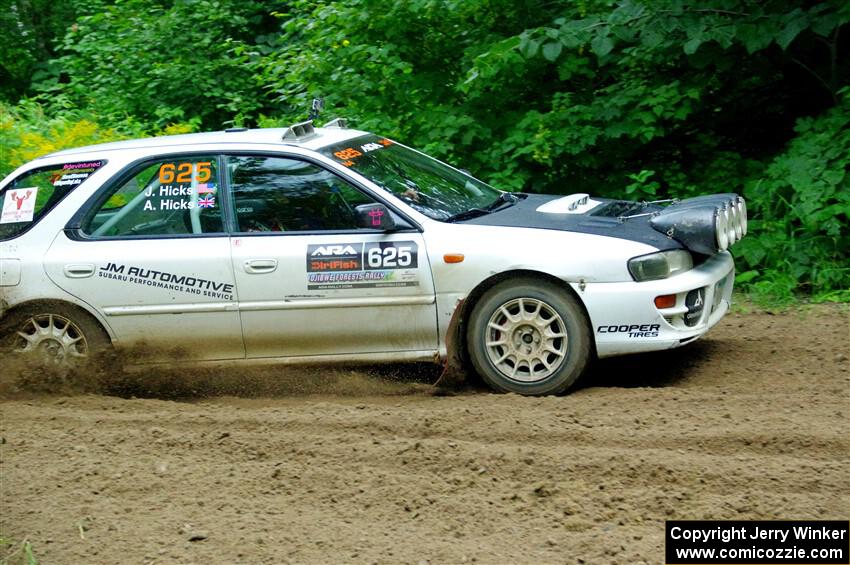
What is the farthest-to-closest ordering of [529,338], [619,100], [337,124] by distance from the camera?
[619,100], [337,124], [529,338]

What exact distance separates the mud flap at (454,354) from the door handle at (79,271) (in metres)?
2.21

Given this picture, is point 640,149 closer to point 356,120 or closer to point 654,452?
point 356,120

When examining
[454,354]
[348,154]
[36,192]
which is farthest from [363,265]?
[36,192]

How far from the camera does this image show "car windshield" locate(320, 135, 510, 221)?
6574 mm

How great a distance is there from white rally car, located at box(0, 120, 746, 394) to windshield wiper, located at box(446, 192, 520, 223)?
25 millimetres

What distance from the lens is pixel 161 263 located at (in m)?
6.50

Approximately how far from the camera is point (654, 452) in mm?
5133

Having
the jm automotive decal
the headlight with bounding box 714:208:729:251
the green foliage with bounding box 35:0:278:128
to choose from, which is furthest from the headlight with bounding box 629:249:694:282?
the green foliage with bounding box 35:0:278:128

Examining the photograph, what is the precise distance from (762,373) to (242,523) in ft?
11.0

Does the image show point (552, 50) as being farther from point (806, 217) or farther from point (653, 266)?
point (653, 266)

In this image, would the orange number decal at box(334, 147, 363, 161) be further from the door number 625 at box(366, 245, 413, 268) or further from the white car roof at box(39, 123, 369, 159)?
the door number 625 at box(366, 245, 413, 268)

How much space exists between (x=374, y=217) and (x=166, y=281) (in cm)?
133

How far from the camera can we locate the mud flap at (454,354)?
626cm

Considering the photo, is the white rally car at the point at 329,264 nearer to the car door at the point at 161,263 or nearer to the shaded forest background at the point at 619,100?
the car door at the point at 161,263
